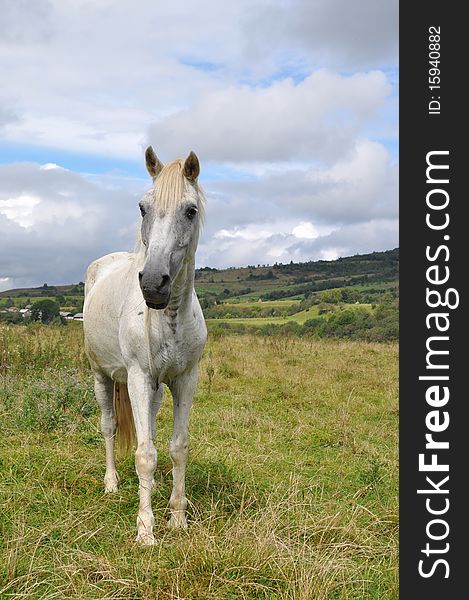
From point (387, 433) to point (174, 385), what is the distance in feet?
13.6

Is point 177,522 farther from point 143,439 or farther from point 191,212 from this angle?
point 191,212

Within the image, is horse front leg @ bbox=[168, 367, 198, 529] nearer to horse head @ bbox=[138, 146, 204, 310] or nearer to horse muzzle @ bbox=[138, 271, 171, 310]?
horse head @ bbox=[138, 146, 204, 310]

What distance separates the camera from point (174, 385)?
4.79 m

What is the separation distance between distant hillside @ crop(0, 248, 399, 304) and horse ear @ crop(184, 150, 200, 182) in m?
46.2

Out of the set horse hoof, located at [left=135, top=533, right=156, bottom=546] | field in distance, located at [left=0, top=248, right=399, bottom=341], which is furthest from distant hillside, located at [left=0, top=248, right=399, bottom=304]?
horse hoof, located at [left=135, top=533, right=156, bottom=546]

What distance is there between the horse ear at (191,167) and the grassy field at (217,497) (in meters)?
2.39

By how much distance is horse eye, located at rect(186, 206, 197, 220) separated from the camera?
13.6 feet

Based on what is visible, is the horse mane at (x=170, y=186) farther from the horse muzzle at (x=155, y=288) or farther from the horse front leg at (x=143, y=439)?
the horse front leg at (x=143, y=439)

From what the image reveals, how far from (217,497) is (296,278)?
70.5 m

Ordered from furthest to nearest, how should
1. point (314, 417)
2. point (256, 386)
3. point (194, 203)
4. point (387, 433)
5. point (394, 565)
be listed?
point (256, 386) < point (314, 417) < point (387, 433) < point (194, 203) < point (394, 565)

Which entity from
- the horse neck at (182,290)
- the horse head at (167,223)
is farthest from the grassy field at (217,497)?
the horse head at (167,223)

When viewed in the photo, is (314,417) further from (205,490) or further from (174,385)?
(174,385)

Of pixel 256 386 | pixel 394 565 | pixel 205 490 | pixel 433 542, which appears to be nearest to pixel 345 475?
pixel 205 490

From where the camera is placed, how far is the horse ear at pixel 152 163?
4.37 m
